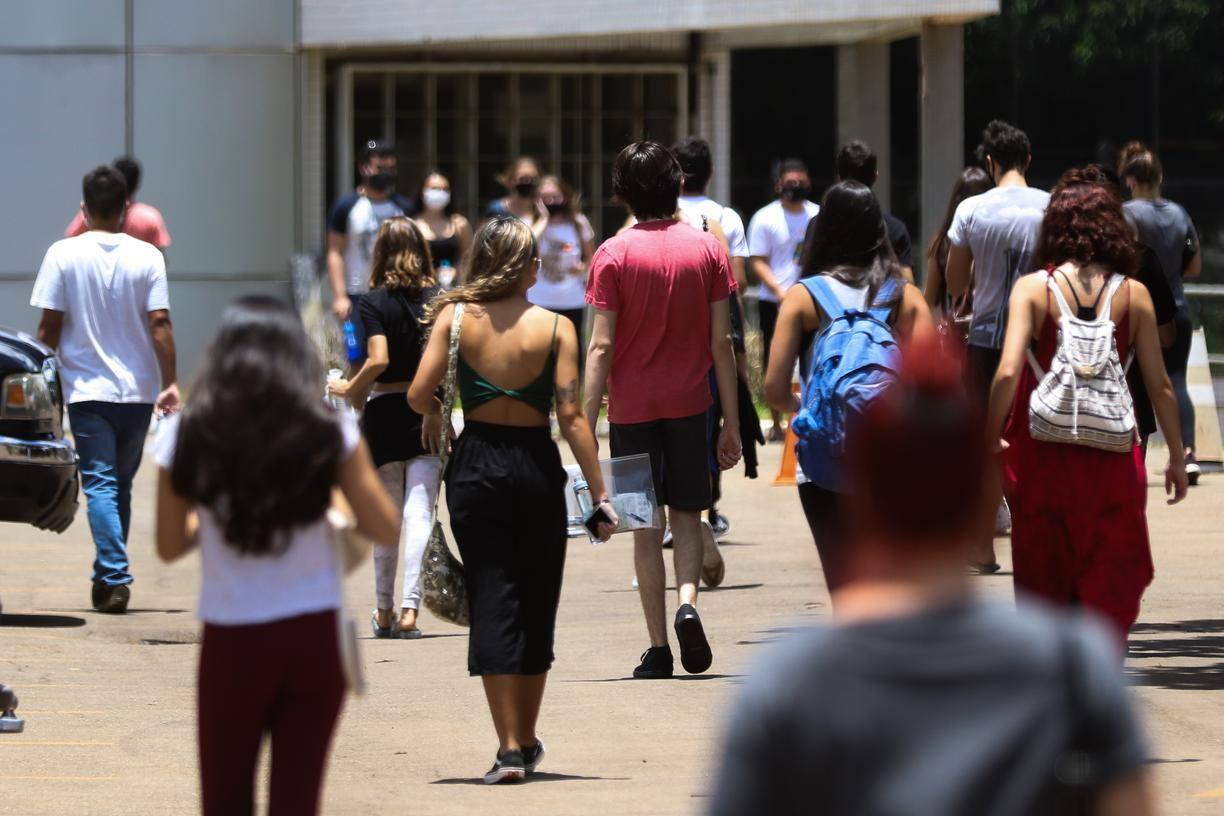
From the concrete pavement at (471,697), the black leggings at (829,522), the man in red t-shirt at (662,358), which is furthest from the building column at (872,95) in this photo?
the black leggings at (829,522)

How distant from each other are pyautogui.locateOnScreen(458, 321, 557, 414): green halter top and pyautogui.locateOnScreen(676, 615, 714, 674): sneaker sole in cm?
160

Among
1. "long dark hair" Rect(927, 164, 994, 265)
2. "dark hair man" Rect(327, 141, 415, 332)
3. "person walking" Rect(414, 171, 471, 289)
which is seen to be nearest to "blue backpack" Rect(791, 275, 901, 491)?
"long dark hair" Rect(927, 164, 994, 265)

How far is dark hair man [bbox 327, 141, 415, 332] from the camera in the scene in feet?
47.0

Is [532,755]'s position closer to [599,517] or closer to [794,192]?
[599,517]

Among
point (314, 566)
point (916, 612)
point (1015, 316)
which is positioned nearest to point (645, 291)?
point (1015, 316)

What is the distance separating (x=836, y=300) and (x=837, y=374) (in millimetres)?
295

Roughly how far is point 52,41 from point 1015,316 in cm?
1336

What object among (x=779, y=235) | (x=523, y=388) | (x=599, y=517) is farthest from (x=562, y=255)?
(x=523, y=388)

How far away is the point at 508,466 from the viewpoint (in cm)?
634

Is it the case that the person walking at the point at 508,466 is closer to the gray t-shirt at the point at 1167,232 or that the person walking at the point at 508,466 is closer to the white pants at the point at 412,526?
the white pants at the point at 412,526

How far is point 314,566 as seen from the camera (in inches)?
166

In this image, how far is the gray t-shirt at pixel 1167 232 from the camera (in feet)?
39.5

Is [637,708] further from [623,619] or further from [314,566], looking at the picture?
[314,566]

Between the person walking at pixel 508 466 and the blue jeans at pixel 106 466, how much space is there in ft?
12.0
